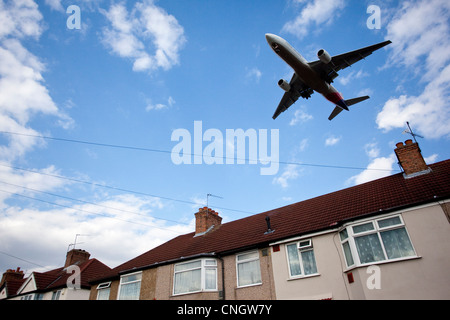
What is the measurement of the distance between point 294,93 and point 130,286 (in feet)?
47.1

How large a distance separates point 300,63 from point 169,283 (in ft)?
41.4

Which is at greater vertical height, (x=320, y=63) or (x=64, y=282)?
(x=320, y=63)

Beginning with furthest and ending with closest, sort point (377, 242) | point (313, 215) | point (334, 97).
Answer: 1. point (334, 97)
2. point (313, 215)
3. point (377, 242)

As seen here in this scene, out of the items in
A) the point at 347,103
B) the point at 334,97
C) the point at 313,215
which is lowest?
the point at 313,215

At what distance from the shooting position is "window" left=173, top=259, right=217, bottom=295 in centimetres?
1359

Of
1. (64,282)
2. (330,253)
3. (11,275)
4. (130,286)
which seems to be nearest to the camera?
(330,253)

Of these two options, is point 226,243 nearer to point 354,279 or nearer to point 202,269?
point 202,269

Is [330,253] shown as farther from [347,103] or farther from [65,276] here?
[65,276]

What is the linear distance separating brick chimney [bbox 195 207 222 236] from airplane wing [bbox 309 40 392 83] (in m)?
11.3

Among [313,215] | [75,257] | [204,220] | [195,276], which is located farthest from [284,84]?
[75,257]

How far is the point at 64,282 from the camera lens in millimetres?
21781

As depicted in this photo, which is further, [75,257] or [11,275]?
[11,275]

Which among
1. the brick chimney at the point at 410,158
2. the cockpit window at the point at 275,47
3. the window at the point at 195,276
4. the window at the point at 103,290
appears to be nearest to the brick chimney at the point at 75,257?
the window at the point at 103,290

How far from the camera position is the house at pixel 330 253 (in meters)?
9.37
